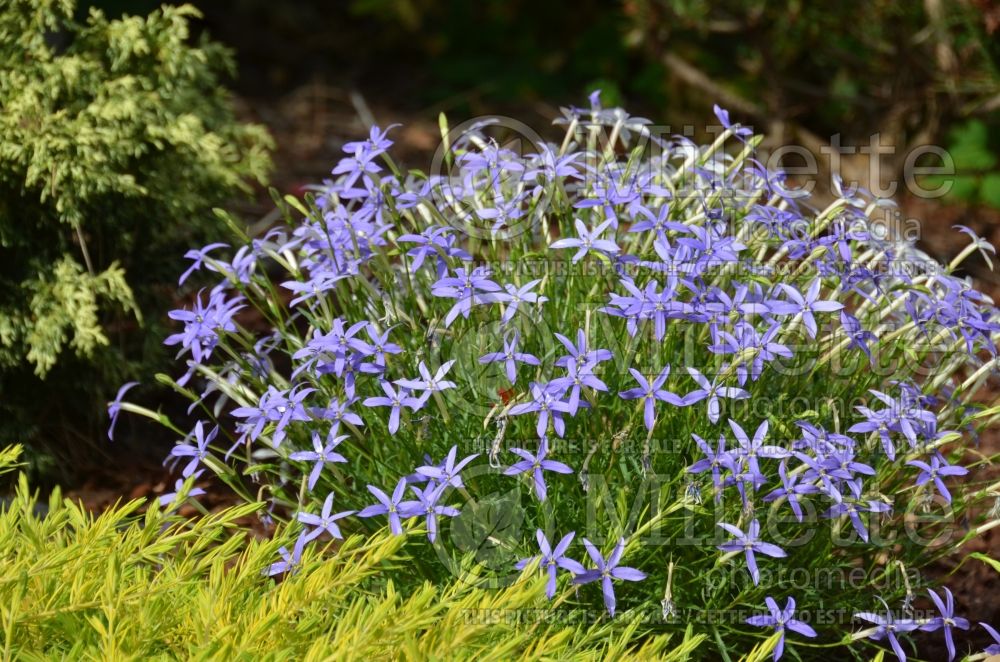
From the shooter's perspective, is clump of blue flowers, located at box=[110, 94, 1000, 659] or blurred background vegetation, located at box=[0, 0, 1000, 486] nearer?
clump of blue flowers, located at box=[110, 94, 1000, 659]

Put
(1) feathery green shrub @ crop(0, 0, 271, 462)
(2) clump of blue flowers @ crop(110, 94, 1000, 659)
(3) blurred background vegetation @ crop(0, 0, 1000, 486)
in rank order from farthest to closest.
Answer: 1. (3) blurred background vegetation @ crop(0, 0, 1000, 486)
2. (1) feathery green shrub @ crop(0, 0, 271, 462)
3. (2) clump of blue flowers @ crop(110, 94, 1000, 659)

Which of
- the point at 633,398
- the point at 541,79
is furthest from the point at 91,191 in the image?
the point at 541,79

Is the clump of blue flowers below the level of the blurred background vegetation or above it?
above

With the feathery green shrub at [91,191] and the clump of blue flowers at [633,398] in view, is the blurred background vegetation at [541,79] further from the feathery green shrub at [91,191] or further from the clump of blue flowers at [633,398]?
the clump of blue flowers at [633,398]

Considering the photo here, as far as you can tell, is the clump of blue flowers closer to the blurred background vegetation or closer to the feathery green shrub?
the feathery green shrub

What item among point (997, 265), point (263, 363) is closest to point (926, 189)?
point (997, 265)

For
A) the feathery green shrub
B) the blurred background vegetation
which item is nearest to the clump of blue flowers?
the feathery green shrub

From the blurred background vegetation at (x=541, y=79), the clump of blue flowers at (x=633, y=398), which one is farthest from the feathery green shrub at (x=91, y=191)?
the clump of blue flowers at (x=633, y=398)
